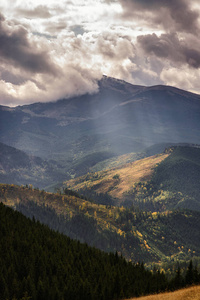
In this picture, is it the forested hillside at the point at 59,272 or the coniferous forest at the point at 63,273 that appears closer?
the coniferous forest at the point at 63,273

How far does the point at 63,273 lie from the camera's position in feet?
470

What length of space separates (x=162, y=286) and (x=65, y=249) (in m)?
76.9

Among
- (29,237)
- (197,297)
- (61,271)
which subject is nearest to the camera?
(197,297)

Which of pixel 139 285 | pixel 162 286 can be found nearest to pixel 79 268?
pixel 139 285

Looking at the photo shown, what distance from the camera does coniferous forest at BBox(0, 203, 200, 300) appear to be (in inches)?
4633

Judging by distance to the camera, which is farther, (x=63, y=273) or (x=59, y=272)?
(x=59, y=272)

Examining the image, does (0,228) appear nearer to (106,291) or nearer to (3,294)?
(3,294)

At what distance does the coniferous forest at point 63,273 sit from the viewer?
4633 inches

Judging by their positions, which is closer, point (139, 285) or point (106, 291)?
point (106, 291)

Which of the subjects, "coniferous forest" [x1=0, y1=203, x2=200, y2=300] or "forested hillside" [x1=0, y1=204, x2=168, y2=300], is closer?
"coniferous forest" [x1=0, y1=203, x2=200, y2=300]

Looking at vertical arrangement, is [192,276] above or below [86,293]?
above

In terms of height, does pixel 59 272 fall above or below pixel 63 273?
above

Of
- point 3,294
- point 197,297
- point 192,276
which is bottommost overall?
point 3,294

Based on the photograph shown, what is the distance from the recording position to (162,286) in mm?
122000
